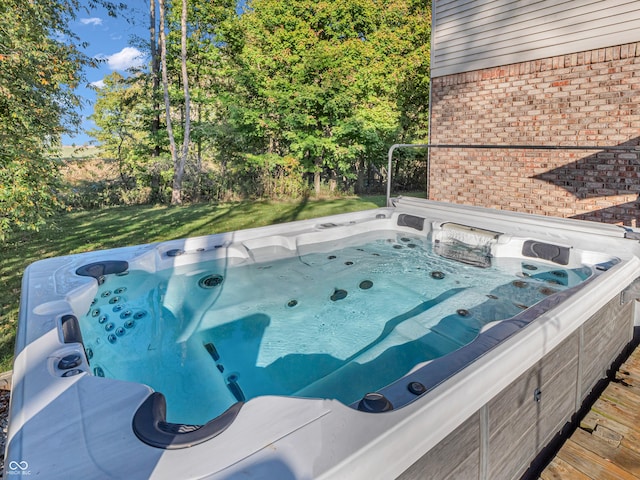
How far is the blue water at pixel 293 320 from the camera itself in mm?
1681

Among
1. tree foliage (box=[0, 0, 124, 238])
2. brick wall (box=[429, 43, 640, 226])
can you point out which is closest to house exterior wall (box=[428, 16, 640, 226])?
brick wall (box=[429, 43, 640, 226])

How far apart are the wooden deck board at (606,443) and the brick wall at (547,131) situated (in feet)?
9.71

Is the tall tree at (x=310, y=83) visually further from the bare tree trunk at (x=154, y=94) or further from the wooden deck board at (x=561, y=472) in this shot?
the wooden deck board at (x=561, y=472)

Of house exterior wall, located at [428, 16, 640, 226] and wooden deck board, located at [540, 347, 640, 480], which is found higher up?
house exterior wall, located at [428, 16, 640, 226]

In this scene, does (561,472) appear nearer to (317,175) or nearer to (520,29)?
(520,29)

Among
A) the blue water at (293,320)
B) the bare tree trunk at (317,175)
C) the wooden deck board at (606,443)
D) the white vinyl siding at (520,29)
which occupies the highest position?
the white vinyl siding at (520,29)

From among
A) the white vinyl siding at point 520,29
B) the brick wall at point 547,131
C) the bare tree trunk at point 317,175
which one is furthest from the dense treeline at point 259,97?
the brick wall at point 547,131

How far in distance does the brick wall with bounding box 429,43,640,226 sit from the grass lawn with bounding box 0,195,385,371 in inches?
90.0

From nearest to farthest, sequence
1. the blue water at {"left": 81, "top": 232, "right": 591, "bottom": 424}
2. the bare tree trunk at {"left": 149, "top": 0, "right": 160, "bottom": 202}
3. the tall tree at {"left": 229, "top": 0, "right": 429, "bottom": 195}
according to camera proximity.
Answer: the blue water at {"left": 81, "top": 232, "right": 591, "bottom": 424}, the tall tree at {"left": 229, "top": 0, "right": 429, "bottom": 195}, the bare tree trunk at {"left": 149, "top": 0, "right": 160, "bottom": 202}
